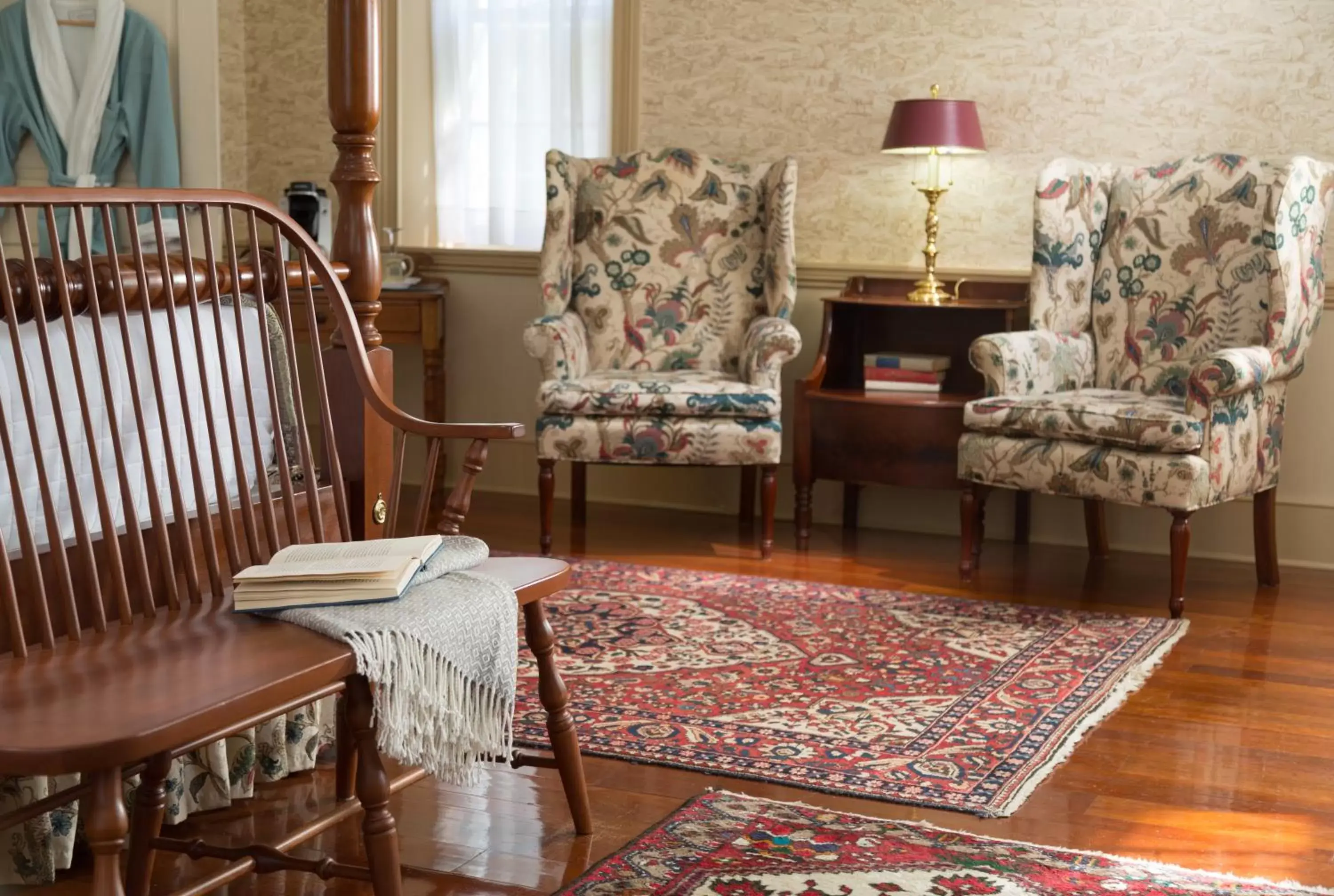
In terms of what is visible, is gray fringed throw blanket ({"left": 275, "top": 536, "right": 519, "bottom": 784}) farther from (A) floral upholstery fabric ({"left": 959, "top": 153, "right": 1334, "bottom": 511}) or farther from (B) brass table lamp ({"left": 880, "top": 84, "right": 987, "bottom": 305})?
(B) brass table lamp ({"left": 880, "top": 84, "right": 987, "bottom": 305})

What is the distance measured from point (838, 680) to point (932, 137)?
6.41ft

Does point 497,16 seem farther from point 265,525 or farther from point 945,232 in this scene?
point 265,525

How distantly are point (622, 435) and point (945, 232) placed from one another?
1.32 meters

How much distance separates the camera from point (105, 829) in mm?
1464

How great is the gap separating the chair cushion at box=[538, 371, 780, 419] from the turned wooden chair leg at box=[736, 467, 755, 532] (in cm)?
62

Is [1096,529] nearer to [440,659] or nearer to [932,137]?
[932,137]

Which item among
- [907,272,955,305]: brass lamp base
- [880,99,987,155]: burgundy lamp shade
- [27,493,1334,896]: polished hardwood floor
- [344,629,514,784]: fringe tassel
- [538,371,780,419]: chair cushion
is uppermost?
[880,99,987,155]: burgundy lamp shade

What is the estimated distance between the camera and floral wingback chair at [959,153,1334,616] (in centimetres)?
384

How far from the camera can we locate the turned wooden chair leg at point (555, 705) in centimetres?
225

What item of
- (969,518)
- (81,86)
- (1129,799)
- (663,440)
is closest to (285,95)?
(81,86)

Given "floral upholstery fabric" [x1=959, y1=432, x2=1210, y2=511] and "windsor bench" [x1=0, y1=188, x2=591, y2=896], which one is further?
"floral upholstery fabric" [x1=959, y1=432, x2=1210, y2=511]

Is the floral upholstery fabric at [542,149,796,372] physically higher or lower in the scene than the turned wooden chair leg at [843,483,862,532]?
higher

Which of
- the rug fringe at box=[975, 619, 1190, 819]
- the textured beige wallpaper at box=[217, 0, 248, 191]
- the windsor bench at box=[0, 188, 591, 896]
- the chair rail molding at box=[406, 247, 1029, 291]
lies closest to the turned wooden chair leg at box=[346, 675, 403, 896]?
the windsor bench at box=[0, 188, 591, 896]

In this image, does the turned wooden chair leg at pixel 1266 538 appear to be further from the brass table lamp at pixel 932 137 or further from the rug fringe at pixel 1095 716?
the brass table lamp at pixel 932 137
